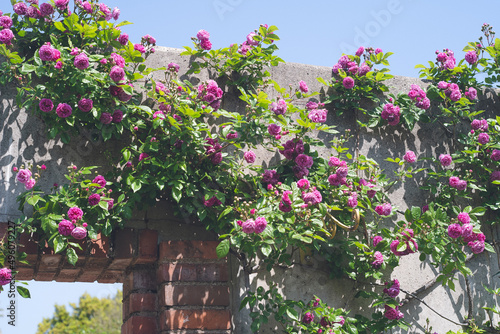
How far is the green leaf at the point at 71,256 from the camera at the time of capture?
220 cm

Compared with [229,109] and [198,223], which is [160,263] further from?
[229,109]

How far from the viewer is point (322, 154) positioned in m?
2.85

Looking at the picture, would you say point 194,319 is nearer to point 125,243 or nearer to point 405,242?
point 125,243

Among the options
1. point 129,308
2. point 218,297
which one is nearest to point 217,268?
point 218,297

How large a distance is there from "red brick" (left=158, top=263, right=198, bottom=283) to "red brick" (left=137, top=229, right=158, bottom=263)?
0.06 metres

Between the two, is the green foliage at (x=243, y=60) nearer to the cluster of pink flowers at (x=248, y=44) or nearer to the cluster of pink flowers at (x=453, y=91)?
the cluster of pink flowers at (x=248, y=44)

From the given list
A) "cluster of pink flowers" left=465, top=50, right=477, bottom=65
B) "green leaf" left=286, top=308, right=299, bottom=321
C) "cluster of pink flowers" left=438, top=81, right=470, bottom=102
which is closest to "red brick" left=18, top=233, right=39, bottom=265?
"green leaf" left=286, top=308, right=299, bottom=321

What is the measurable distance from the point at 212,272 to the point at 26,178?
853 mm

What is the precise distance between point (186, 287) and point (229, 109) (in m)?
0.90

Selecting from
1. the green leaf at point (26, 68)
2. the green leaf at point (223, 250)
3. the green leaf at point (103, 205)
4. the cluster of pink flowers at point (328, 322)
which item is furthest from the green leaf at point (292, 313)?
the green leaf at point (26, 68)

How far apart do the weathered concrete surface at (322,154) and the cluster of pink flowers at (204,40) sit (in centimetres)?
12

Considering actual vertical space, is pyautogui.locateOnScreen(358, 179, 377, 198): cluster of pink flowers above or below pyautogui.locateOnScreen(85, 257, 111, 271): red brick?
above

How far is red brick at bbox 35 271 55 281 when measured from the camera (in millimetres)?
2506

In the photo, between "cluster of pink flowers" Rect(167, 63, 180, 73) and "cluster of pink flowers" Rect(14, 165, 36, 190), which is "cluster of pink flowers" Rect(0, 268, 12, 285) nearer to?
"cluster of pink flowers" Rect(14, 165, 36, 190)
